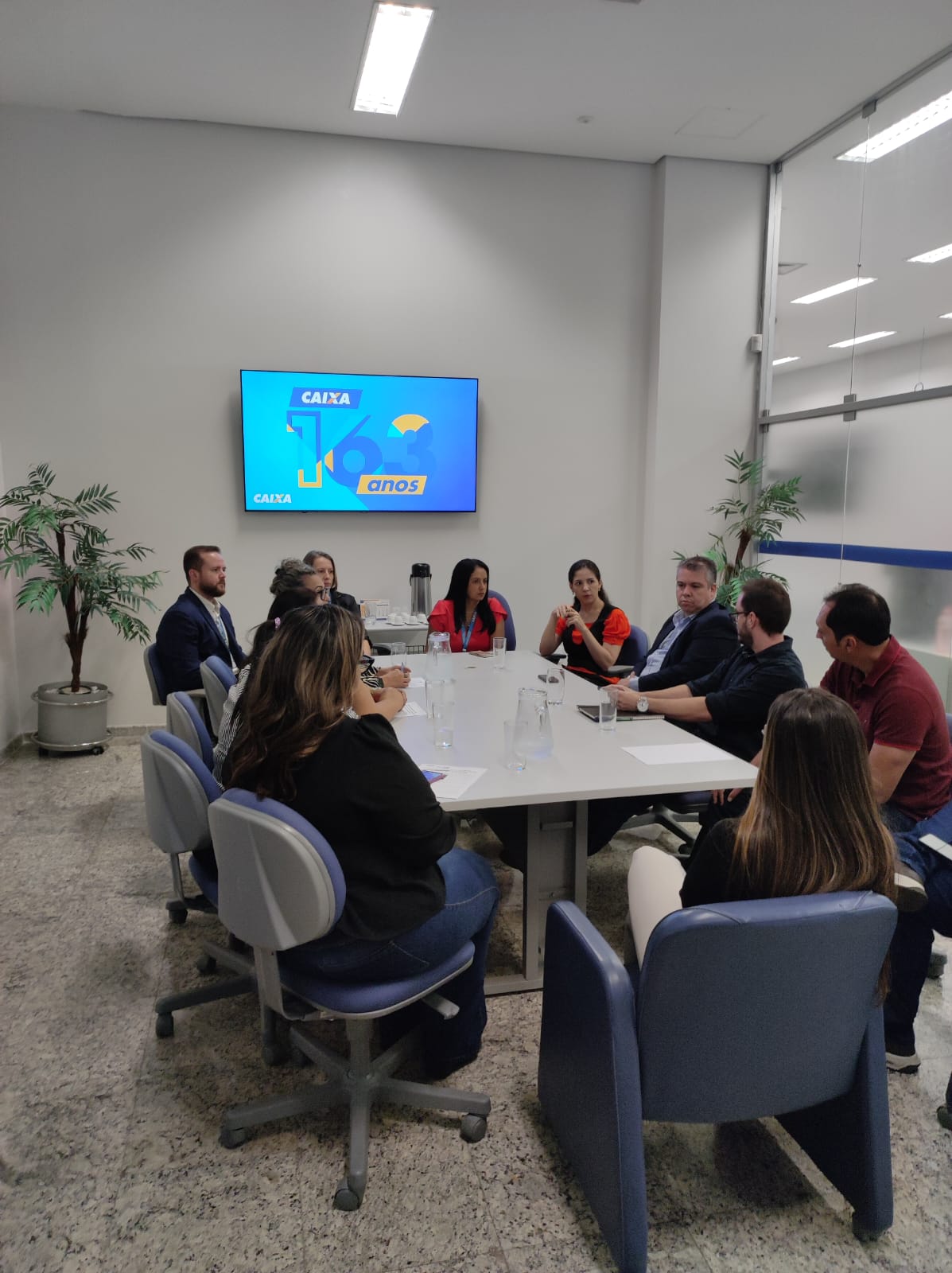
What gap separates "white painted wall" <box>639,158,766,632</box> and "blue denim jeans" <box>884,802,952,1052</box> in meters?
4.06

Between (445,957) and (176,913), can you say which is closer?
(445,957)

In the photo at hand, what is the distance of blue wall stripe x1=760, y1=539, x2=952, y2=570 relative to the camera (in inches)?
178

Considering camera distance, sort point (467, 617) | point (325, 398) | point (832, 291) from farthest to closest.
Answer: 1. point (325, 398)
2. point (832, 291)
3. point (467, 617)

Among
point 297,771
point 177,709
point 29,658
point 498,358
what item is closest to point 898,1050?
point 297,771

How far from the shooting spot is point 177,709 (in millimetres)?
2654

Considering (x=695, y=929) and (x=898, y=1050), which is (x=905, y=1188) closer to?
(x=898, y=1050)

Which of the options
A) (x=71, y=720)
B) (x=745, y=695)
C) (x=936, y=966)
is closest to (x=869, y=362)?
(x=745, y=695)

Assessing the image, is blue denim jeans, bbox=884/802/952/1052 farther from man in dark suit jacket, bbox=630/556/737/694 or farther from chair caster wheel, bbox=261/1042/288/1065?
chair caster wheel, bbox=261/1042/288/1065

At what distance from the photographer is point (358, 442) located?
18.5ft

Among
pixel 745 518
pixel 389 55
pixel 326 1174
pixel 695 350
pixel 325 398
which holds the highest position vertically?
pixel 389 55

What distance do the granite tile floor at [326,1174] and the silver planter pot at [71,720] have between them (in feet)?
8.74

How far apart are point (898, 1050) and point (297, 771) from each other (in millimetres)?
1772

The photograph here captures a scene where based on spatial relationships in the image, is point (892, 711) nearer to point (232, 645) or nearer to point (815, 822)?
point (815, 822)

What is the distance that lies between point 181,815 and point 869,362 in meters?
4.70
